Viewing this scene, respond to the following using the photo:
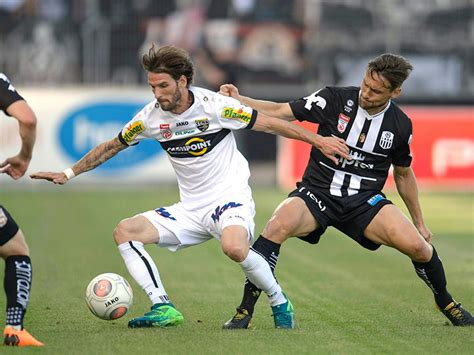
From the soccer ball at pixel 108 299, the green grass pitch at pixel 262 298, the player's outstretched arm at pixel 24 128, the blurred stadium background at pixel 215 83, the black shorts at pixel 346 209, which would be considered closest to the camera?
the player's outstretched arm at pixel 24 128

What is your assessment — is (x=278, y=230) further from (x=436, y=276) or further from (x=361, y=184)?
(x=436, y=276)

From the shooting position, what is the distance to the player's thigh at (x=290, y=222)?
809 cm

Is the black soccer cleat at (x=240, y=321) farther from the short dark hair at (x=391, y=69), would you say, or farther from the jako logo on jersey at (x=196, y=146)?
the short dark hair at (x=391, y=69)

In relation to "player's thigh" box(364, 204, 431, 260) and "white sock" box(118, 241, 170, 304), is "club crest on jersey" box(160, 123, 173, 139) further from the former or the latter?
"player's thigh" box(364, 204, 431, 260)

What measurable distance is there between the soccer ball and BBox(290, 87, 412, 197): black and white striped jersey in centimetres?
163

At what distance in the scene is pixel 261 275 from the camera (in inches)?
308

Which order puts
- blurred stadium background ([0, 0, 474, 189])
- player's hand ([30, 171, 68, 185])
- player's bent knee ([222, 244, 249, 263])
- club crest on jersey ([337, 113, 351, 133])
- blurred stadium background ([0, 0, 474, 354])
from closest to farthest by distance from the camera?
player's bent knee ([222, 244, 249, 263]), player's hand ([30, 171, 68, 185]), club crest on jersey ([337, 113, 351, 133]), blurred stadium background ([0, 0, 474, 354]), blurred stadium background ([0, 0, 474, 189])

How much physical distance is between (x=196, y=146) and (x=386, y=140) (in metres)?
1.41

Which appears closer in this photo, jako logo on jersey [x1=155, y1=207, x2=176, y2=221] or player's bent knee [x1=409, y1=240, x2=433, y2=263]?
player's bent knee [x1=409, y1=240, x2=433, y2=263]

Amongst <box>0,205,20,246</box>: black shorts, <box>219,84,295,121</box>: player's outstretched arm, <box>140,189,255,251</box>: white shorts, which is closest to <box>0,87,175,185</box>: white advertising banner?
<box>219,84,295,121</box>: player's outstretched arm

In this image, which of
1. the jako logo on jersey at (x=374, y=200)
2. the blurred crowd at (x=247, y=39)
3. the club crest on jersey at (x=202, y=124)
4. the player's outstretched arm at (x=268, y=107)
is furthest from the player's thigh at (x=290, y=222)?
the blurred crowd at (x=247, y=39)

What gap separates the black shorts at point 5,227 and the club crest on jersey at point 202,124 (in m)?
1.61

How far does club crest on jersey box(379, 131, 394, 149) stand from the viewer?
8312mm

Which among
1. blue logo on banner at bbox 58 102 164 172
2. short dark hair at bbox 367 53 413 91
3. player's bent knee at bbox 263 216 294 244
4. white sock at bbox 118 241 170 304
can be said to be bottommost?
blue logo on banner at bbox 58 102 164 172
